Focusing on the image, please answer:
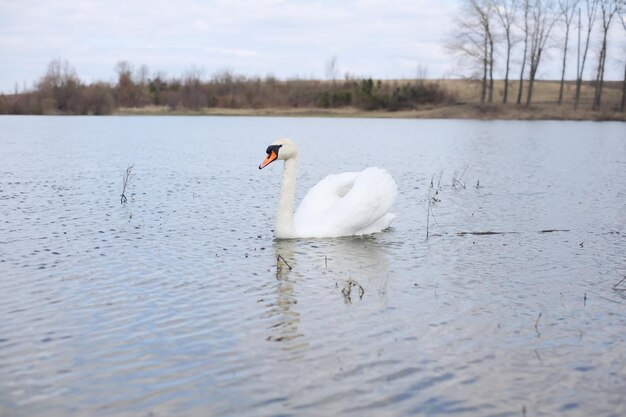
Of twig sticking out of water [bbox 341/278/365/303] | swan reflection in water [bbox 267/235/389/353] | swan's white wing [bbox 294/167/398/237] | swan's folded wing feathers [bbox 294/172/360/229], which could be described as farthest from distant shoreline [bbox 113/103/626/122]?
twig sticking out of water [bbox 341/278/365/303]

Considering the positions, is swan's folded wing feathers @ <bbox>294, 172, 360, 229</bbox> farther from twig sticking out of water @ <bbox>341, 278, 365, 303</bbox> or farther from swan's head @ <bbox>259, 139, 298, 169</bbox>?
twig sticking out of water @ <bbox>341, 278, 365, 303</bbox>

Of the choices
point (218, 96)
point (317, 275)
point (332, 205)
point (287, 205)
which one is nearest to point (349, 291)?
point (317, 275)

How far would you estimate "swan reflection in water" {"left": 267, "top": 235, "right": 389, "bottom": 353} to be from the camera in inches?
269

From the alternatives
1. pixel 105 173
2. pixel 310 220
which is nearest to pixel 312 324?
pixel 310 220

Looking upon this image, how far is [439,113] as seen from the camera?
71.4 m

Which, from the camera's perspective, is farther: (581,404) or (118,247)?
(118,247)

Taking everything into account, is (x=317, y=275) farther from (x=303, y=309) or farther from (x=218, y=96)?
(x=218, y=96)

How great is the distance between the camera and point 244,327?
6672 millimetres

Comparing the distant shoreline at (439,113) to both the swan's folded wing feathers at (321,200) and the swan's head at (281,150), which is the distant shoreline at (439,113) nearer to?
the swan's folded wing feathers at (321,200)

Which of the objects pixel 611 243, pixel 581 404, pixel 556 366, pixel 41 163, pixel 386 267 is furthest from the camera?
pixel 41 163

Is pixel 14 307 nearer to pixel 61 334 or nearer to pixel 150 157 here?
pixel 61 334

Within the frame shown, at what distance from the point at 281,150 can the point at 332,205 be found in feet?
3.71

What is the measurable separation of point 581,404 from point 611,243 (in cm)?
629

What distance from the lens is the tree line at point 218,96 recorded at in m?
76.6
